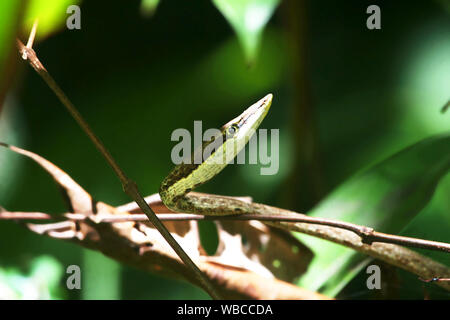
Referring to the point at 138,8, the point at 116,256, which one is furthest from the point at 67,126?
the point at 116,256

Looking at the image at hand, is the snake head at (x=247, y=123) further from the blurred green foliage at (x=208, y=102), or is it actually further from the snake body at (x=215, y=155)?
the blurred green foliage at (x=208, y=102)

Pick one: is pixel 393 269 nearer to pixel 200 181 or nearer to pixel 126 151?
pixel 200 181

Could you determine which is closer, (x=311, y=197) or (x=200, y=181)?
(x=200, y=181)

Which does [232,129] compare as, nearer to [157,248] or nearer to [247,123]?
[247,123]

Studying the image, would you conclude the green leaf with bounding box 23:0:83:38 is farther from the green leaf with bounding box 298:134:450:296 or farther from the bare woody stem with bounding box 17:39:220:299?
the green leaf with bounding box 298:134:450:296
